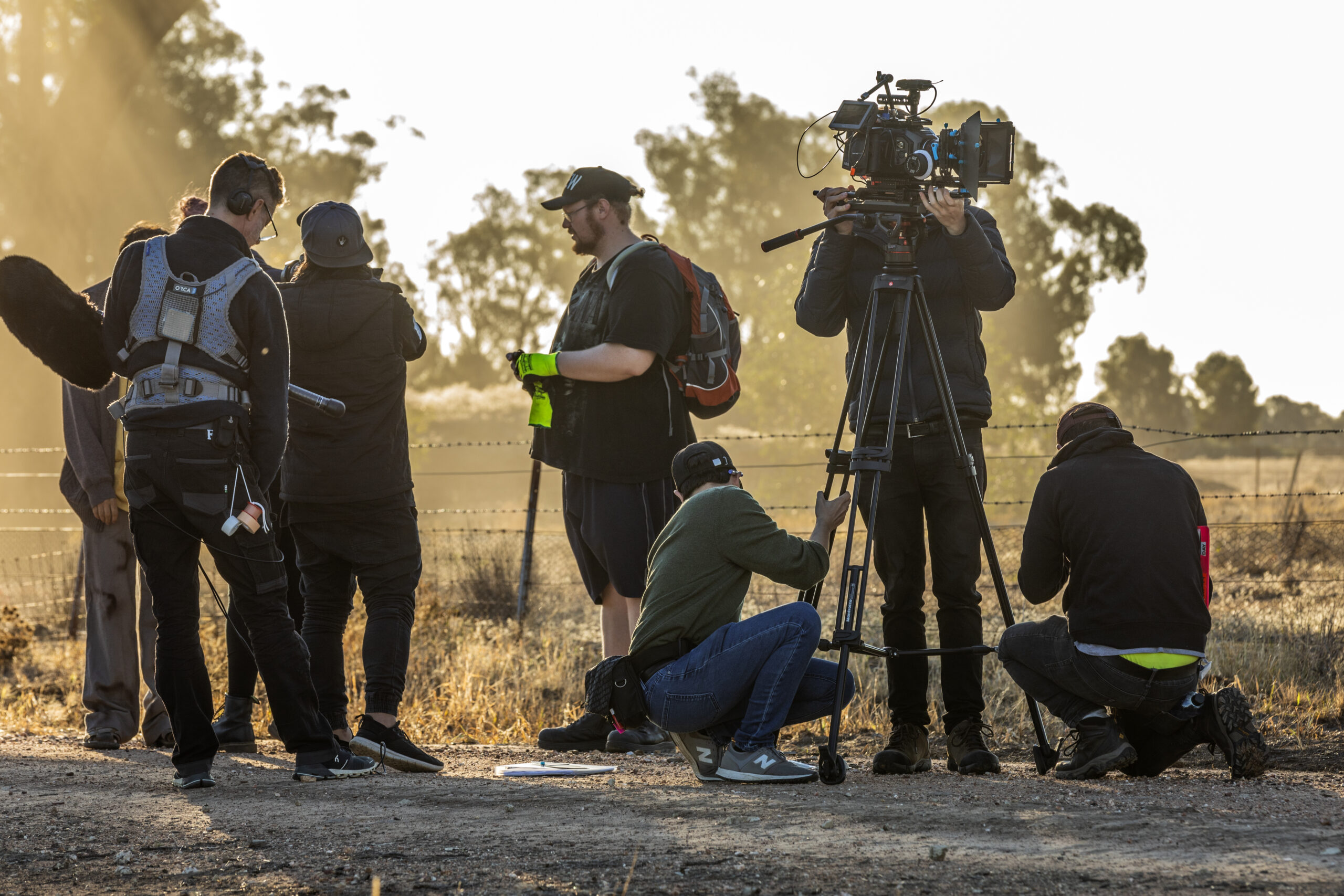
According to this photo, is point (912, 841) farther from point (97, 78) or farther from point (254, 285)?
point (97, 78)

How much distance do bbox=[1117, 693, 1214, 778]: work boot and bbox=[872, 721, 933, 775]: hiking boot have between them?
0.69m

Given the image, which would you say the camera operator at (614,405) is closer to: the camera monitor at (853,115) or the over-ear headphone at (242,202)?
the camera monitor at (853,115)

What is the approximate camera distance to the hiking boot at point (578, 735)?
530 centimetres

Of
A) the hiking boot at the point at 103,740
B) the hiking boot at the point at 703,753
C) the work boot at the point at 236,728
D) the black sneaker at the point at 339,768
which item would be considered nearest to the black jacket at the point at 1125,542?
the hiking boot at the point at 703,753

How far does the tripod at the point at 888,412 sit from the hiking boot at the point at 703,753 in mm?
350

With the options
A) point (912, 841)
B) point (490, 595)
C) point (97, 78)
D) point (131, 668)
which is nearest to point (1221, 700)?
point (912, 841)

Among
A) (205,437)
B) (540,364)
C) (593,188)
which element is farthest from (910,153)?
(205,437)

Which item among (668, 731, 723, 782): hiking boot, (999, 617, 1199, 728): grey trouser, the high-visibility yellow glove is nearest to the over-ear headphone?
the high-visibility yellow glove

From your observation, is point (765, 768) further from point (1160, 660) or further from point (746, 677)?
point (1160, 660)

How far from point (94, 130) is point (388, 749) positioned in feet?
80.2

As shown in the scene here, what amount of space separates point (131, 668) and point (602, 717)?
7.35 ft

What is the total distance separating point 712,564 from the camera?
4.33 metres

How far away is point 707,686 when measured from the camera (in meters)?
4.27

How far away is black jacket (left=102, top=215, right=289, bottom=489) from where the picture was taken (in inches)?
165
